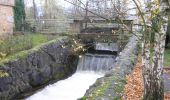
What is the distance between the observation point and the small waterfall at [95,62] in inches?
1003

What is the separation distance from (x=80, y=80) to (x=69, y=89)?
8.66ft

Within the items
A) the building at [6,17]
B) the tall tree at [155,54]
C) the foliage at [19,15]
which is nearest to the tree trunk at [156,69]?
the tall tree at [155,54]

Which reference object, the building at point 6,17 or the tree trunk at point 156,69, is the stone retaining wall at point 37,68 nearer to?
the building at point 6,17

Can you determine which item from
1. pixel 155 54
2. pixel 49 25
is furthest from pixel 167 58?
pixel 49 25

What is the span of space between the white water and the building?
227 inches

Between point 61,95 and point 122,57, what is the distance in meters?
4.44

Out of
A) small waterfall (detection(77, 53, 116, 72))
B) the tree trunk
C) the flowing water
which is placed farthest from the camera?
small waterfall (detection(77, 53, 116, 72))

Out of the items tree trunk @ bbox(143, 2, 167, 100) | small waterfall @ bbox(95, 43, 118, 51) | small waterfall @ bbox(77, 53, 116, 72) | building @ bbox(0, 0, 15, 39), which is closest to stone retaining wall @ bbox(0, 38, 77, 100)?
small waterfall @ bbox(77, 53, 116, 72)

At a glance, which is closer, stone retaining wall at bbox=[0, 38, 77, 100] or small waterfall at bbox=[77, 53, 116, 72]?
stone retaining wall at bbox=[0, 38, 77, 100]

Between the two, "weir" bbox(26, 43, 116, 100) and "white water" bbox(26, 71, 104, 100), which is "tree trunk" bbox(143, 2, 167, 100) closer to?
"weir" bbox(26, 43, 116, 100)

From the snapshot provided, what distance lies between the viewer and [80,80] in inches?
871

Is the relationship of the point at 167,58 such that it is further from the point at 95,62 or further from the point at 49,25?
the point at 49,25

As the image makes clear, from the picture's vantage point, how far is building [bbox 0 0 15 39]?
79.5ft

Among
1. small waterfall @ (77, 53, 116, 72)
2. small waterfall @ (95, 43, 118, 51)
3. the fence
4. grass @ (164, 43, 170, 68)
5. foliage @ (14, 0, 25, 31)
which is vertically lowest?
small waterfall @ (77, 53, 116, 72)
